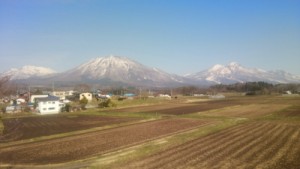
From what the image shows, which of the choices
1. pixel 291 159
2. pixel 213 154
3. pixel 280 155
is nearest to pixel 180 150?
pixel 213 154

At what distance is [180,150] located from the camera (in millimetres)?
23125

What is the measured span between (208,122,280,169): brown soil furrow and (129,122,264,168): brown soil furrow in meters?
1.95

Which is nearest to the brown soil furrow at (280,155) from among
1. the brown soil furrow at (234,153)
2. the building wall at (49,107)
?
the brown soil furrow at (234,153)

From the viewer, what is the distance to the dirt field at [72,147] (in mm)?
22297

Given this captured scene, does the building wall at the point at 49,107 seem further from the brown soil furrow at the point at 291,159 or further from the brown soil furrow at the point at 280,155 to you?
the brown soil furrow at the point at 291,159

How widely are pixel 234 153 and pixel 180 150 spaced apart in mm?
3938

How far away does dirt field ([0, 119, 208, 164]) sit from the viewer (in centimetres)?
2230

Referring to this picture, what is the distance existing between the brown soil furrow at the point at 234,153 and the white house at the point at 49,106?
49832mm

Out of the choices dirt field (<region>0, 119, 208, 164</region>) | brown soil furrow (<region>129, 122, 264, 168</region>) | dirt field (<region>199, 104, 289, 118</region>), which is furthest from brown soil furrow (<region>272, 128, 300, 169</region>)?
dirt field (<region>199, 104, 289, 118</region>)

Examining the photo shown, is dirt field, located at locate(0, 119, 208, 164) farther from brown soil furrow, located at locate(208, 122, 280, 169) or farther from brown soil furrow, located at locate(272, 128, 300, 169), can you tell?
brown soil furrow, located at locate(272, 128, 300, 169)

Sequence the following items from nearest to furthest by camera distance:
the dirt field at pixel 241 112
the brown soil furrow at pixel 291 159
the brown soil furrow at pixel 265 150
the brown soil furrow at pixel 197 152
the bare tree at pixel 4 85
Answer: the brown soil furrow at pixel 291 159
the brown soil furrow at pixel 265 150
the brown soil furrow at pixel 197 152
the bare tree at pixel 4 85
the dirt field at pixel 241 112

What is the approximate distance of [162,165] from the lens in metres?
18.8

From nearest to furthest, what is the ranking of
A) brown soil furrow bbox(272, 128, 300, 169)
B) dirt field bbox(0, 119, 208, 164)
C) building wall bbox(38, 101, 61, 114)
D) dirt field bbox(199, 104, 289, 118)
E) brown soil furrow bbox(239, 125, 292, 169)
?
brown soil furrow bbox(272, 128, 300, 169), brown soil furrow bbox(239, 125, 292, 169), dirt field bbox(0, 119, 208, 164), dirt field bbox(199, 104, 289, 118), building wall bbox(38, 101, 61, 114)

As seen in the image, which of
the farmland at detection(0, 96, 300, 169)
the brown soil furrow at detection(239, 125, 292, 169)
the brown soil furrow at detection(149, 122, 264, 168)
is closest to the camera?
the brown soil furrow at detection(239, 125, 292, 169)
